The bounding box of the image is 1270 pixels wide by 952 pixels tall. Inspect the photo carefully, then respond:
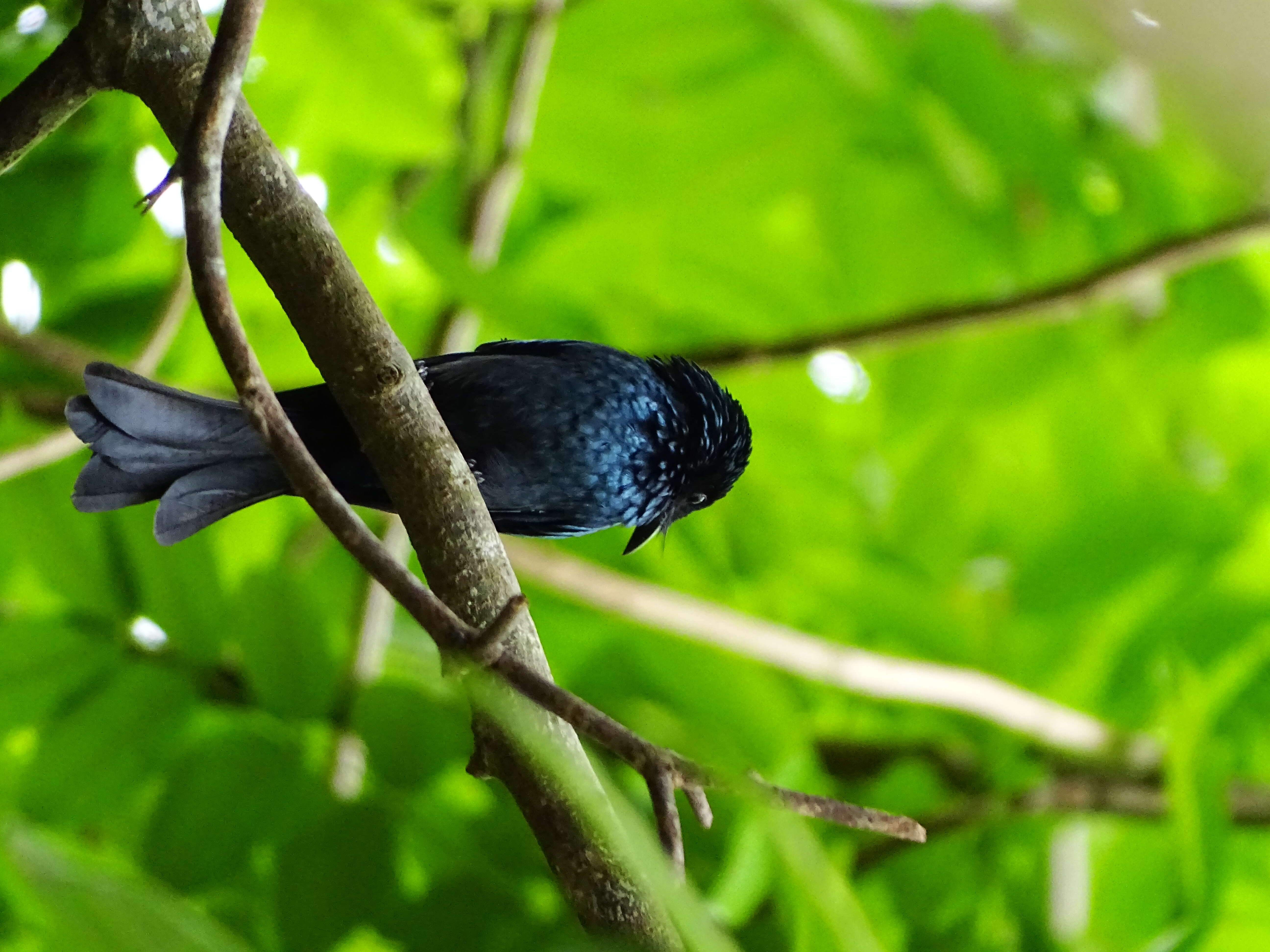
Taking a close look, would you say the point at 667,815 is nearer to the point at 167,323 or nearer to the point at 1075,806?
the point at 167,323

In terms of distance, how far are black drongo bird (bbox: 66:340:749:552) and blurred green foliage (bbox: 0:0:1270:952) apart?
11 cm

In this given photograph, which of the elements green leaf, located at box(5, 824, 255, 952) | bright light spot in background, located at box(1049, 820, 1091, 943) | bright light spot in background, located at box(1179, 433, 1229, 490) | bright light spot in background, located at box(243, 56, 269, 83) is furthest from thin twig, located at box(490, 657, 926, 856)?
bright light spot in background, located at box(1179, 433, 1229, 490)

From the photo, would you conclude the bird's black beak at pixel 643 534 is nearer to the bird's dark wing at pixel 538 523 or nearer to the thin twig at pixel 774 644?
the bird's dark wing at pixel 538 523

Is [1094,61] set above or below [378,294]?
above

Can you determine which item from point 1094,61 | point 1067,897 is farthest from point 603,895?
point 1067,897

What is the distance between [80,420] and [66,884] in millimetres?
146

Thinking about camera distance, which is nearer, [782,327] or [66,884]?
[66,884]

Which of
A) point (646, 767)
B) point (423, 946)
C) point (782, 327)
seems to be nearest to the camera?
point (646, 767)

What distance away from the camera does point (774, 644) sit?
95 cm

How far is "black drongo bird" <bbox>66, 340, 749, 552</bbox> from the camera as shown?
1.42ft

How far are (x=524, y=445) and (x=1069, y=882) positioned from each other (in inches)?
33.9

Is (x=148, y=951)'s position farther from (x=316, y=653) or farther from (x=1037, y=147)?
(x=1037, y=147)

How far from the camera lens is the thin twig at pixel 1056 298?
1015 mm

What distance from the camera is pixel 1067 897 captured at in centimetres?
110
